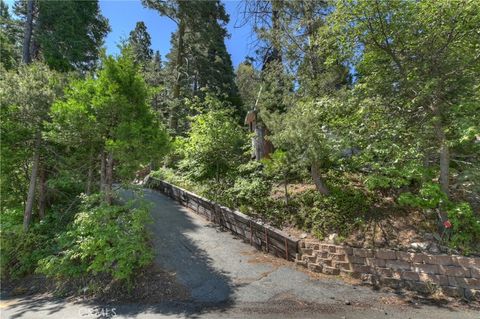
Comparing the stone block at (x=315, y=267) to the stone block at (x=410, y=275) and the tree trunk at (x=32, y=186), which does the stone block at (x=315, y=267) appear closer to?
the stone block at (x=410, y=275)

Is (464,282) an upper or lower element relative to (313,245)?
lower

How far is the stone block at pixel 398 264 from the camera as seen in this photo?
16.8ft

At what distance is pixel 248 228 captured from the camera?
7477 millimetres

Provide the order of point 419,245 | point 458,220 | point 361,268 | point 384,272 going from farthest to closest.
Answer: point 361,268 → point 419,245 → point 384,272 → point 458,220

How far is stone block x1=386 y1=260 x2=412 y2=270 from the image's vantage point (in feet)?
16.8

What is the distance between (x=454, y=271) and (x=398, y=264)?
2.74 ft

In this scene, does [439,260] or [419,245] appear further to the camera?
[419,245]

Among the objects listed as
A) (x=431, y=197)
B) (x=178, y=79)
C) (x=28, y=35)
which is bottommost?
(x=431, y=197)

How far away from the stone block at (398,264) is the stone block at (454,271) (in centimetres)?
48

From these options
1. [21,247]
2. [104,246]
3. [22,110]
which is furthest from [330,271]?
[22,110]

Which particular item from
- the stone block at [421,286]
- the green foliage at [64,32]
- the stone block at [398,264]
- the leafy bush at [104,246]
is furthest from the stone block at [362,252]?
the green foliage at [64,32]

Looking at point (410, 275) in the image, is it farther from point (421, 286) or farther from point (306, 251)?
point (306, 251)

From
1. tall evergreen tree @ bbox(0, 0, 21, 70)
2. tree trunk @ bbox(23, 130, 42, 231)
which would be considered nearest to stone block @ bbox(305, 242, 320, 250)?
tree trunk @ bbox(23, 130, 42, 231)

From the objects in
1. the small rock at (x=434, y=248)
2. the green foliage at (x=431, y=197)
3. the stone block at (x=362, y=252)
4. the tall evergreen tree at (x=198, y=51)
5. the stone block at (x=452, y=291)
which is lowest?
the stone block at (x=452, y=291)
